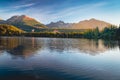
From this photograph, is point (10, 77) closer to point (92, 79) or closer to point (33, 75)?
point (33, 75)

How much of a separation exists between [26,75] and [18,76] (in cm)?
130

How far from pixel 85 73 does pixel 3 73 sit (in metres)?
14.0

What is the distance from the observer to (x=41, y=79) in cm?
3356

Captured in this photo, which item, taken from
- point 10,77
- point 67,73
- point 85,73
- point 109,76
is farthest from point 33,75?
point 109,76

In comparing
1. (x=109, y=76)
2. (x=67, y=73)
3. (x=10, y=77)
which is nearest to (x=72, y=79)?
(x=67, y=73)

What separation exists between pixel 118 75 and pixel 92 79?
21.1 ft

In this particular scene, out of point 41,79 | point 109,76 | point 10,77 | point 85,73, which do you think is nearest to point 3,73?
point 10,77

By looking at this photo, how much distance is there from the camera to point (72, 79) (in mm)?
33750

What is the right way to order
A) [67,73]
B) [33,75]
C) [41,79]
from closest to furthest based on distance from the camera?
1. [41,79]
2. [33,75]
3. [67,73]

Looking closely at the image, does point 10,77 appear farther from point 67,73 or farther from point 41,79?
point 67,73

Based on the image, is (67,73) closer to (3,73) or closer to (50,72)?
(50,72)

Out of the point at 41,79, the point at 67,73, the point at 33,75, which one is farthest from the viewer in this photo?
the point at 67,73

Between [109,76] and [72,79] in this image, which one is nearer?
[72,79]

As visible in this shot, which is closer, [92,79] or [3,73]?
[92,79]
